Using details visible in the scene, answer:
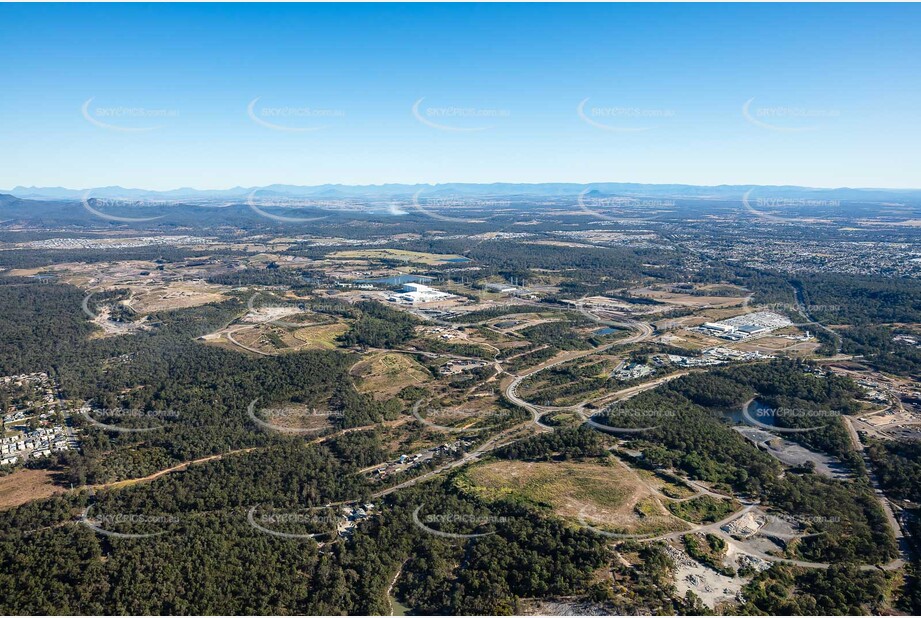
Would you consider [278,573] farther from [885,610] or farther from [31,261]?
[31,261]

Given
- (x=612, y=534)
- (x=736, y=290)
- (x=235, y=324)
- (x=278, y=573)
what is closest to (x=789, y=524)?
(x=612, y=534)

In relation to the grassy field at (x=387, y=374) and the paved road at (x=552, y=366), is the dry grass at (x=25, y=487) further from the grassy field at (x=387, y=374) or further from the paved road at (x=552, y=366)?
the paved road at (x=552, y=366)

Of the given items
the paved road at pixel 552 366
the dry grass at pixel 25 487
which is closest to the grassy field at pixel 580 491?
the paved road at pixel 552 366

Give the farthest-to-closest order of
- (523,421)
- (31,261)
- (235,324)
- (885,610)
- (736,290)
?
1. (31,261)
2. (736,290)
3. (235,324)
4. (523,421)
5. (885,610)

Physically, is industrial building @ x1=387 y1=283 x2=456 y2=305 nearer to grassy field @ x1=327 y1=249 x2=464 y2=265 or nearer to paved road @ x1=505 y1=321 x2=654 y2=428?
paved road @ x1=505 y1=321 x2=654 y2=428

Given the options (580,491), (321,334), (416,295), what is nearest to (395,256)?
(416,295)
